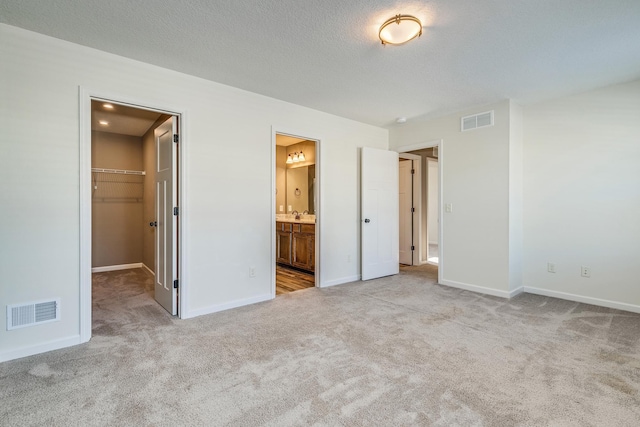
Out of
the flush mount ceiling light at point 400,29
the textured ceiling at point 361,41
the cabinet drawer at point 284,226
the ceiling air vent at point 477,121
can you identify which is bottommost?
the cabinet drawer at point 284,226

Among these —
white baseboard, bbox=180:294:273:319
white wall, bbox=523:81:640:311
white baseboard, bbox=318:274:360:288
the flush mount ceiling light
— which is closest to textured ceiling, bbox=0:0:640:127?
the flush mount ceiling light

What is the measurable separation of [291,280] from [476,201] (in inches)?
110

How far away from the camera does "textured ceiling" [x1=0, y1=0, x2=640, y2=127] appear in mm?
2023

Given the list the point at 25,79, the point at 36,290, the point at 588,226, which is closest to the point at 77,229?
the point at 36,290

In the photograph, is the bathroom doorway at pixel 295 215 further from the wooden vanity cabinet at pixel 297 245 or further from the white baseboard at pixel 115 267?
the white baseboard at pixel 115 267

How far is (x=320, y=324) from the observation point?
2.90 meters

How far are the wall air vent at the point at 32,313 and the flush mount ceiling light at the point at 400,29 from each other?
3.20 metres

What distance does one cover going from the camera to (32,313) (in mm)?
2314

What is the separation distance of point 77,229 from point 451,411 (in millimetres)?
2940

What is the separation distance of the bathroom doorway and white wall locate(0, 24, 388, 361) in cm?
50

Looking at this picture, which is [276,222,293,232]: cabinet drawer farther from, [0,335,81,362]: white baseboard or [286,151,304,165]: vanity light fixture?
[0,335,81,362]: white baseboard

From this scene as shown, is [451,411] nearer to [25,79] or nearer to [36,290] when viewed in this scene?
[36,290]

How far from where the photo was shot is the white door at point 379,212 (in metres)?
4.57

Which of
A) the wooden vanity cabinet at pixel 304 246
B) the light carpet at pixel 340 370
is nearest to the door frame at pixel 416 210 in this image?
the wooden vanity cabinet at pixel 304 246
